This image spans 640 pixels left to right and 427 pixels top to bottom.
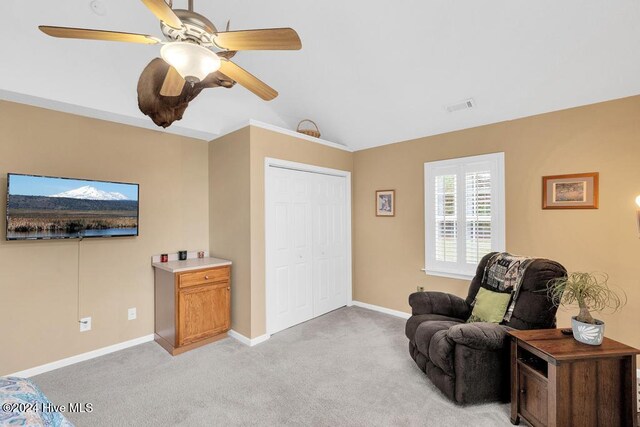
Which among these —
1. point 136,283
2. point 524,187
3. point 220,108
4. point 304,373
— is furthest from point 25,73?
point 524,187

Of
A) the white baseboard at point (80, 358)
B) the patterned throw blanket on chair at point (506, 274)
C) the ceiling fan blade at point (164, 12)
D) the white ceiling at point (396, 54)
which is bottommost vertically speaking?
the white baseboard at point (80, 358)

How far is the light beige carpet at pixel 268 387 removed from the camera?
6.93 ft

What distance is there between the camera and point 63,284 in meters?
2.87

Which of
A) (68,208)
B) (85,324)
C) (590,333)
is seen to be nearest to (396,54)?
(590,333)

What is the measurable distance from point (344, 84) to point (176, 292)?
289 centimetres

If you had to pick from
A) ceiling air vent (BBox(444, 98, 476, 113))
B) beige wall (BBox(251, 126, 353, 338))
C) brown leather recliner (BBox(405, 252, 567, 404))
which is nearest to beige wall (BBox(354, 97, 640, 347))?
ceiling air vent (BBox(444, 98, 476, 113))

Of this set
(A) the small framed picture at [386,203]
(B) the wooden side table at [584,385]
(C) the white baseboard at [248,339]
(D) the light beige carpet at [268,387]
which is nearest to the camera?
(B) the wooden side table at [584,385]

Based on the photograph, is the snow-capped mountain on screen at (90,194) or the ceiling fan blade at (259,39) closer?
the ceiling fan blade at (259,39)

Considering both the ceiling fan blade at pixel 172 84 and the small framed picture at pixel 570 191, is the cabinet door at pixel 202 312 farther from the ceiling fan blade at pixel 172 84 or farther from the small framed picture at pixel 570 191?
the small framed picture at pixel 570 191

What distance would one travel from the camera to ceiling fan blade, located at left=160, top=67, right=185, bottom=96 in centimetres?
157

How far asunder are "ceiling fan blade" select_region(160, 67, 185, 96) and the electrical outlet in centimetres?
260

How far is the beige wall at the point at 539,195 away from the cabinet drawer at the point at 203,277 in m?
2.18

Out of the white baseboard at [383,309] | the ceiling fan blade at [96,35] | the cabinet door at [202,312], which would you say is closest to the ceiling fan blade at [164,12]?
the ceiling fan blade at [96,35]

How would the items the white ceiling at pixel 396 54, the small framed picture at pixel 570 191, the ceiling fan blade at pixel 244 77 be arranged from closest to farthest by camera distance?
1. the ceiling fan blade at pixel 244 77
2. the white ceiling at pixel 396 54
3. the small framed picture at pixel 570 191
